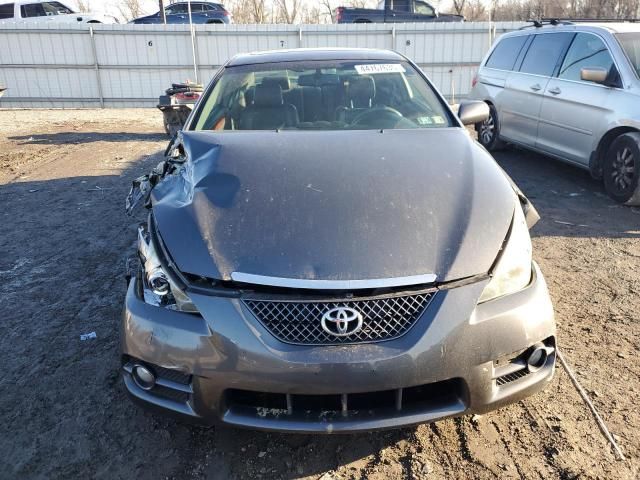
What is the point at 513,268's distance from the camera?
2133 millimetres

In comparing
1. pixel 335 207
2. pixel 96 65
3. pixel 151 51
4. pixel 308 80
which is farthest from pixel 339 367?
pixel 96 65

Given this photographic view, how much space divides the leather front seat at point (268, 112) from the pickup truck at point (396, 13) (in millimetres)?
17510

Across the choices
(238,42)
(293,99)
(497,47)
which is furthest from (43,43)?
(293,99)

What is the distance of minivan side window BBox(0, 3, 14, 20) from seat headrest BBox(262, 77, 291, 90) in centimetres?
1945

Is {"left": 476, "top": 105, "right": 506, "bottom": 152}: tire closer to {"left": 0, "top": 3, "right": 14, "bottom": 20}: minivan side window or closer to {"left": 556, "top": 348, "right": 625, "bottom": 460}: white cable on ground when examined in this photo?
{"left": 556, "top": 348, "right": 625, "bottom": 460}: white cable on ground

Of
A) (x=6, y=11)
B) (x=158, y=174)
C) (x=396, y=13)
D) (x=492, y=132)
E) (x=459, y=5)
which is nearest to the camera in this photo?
(x=158, y=174)

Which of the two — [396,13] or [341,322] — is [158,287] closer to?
[341,322]

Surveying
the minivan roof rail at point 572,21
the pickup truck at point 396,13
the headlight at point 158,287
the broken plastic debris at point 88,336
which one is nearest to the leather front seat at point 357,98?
the headlight at point 158,287

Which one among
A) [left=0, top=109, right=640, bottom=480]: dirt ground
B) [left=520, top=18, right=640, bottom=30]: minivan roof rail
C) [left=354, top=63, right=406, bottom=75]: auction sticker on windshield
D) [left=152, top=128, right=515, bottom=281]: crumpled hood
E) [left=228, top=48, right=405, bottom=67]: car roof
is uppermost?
[left=520, top=18, right=640, bottom=30]: minivan roof rail

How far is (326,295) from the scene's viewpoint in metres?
1.95

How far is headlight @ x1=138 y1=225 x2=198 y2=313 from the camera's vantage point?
2.03m

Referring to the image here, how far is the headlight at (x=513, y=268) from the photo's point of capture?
2.04m

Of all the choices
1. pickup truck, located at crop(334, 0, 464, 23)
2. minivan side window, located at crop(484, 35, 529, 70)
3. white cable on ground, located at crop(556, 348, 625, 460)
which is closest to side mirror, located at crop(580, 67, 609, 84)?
minivan side window, located at crop(484, 35, 529, 70)

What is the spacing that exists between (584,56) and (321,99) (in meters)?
4.00
